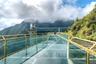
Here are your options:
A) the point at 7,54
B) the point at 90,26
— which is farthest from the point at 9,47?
the point at 90,26

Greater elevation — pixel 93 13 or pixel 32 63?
pixel 93 13

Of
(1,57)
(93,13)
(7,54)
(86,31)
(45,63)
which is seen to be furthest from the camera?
(93,13)

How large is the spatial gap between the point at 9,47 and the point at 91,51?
6359 mm

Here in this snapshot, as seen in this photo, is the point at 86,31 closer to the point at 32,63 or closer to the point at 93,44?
the point at 32,63

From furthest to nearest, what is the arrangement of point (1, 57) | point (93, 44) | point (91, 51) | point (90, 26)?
point (90, 26)
point (1, 57)
point (93, 44)
point (91, 51)

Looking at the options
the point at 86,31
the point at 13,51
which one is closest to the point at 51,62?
the point at 13,51

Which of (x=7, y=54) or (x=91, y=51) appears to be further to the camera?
(x=7, y=54)

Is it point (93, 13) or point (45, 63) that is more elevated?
point (93, 13)

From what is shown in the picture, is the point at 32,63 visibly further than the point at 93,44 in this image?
Yes

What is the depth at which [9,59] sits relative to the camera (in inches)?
475

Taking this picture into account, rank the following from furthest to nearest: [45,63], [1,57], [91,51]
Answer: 1. [45,63]
2. [1,57]
3. [91,51]

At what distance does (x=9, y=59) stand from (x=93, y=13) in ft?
220

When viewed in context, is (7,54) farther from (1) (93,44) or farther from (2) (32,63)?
(1) (93,44)

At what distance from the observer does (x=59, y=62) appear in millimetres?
13367
